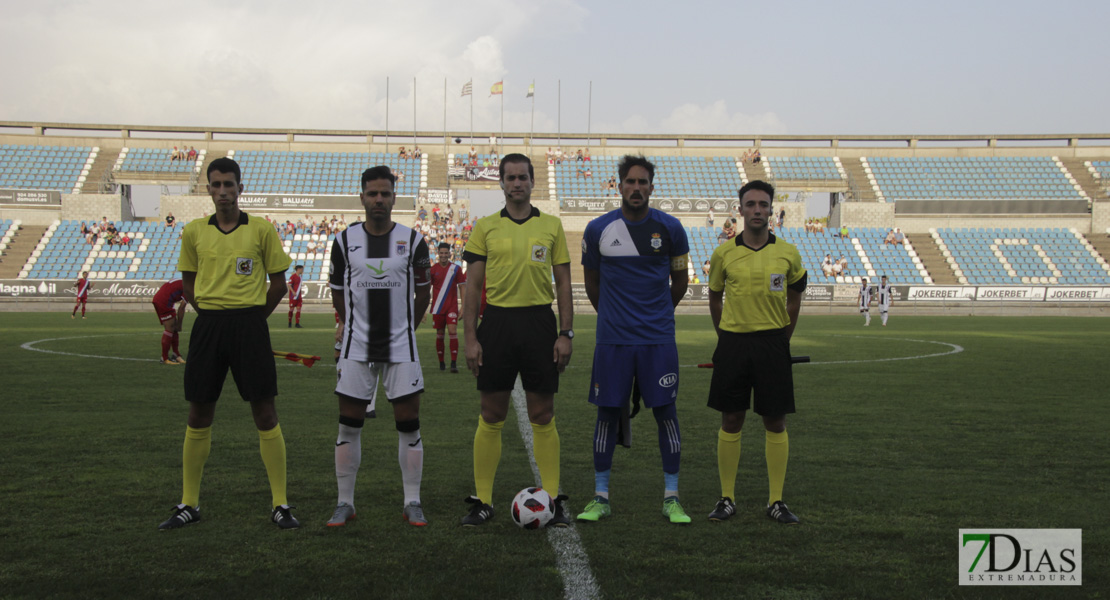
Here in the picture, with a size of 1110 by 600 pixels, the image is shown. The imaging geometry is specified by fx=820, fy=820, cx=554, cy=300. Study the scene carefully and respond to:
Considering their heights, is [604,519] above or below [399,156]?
below

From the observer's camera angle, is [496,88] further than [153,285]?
Yes

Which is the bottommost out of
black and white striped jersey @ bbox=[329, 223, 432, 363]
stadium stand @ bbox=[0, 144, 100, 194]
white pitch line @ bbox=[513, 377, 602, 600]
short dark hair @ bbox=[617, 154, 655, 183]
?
white pitch line @ bbox=[513, 377, 602, 600]

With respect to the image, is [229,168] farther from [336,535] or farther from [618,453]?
[618,453]

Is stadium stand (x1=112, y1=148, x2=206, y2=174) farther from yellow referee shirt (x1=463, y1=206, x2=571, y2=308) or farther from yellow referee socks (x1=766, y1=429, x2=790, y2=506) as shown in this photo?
yellow referee socks (x1=766, y1=429, x2=790, y2=506)

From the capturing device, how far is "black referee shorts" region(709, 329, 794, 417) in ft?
17.3

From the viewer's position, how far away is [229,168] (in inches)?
204

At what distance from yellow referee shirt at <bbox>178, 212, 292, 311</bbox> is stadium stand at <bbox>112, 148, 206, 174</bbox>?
50.9 metres

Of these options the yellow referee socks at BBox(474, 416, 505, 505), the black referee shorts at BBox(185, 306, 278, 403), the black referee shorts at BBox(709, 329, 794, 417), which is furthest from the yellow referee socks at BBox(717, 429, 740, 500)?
the black referee shorts at BBox(185, 306, 278, 403)

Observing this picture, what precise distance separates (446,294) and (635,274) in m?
7.64

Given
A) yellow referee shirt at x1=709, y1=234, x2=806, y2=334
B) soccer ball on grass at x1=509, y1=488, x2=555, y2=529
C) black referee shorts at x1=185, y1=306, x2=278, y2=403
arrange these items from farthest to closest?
yellow referee shirt at x1=709, y1=234, x2=806, y2=334 → black referee shorts at x1=185, y1=306, x2=278, y2=403 → soccer ball on grass at x1=509, y1=488, x2=555, y2=529

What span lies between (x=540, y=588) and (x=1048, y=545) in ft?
9.39

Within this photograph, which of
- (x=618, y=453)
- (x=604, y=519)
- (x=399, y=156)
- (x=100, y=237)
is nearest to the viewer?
(x=604, y=519)

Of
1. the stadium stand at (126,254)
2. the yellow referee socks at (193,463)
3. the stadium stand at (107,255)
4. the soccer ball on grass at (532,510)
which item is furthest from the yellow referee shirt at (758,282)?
the stadium stand at (107,255)

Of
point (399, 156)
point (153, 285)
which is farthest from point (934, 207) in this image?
point (153, 285)
